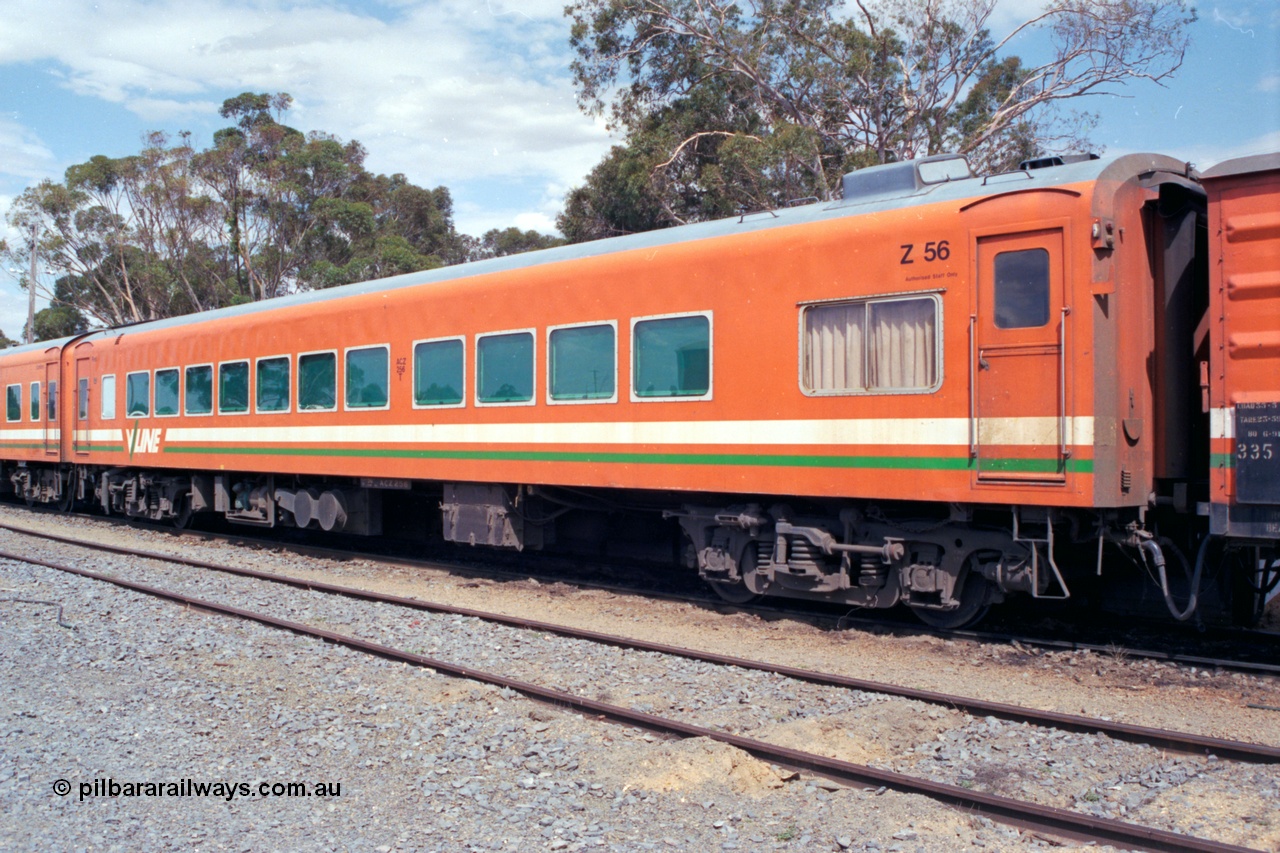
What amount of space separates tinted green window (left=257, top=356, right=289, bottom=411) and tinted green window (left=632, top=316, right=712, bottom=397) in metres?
6.44

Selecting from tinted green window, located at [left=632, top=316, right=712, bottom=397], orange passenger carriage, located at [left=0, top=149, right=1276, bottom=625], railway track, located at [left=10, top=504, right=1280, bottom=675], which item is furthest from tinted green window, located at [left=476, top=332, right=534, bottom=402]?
railway track, located at [left=10, top=504, right=1280, bottom=675]

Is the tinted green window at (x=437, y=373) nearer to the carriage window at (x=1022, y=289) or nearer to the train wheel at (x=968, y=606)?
the train wheel at (x=968, y=606)

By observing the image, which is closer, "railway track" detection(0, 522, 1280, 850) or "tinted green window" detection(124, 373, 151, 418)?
"railway track" detection(0, 522, 1280, 850)

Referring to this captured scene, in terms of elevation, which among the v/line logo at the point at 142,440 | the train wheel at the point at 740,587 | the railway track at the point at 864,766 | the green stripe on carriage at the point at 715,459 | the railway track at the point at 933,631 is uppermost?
the v/line logo at the point at 142,440

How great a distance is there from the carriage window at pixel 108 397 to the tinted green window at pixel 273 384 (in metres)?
5.28

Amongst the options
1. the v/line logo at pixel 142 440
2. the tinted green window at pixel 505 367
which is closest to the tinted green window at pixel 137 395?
the v/line logo at pixel 142 440

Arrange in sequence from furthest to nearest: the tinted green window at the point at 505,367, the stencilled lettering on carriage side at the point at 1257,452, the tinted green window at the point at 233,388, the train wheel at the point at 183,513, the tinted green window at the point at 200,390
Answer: the train wheel at the point at 183,513 → the tinted green window at the point at 200,390 → the tinted green window at the point at 233,388 → the tinted green window at the point at 505,367 → the stencilled lettering on carriage side at the point at 1257,452

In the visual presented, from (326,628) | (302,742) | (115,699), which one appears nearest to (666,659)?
(302,742)

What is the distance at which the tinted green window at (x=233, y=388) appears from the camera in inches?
571

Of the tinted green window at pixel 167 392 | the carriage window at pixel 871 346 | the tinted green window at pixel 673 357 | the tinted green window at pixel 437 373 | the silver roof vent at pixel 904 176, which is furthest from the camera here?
the tinted green window at pixel 167 392

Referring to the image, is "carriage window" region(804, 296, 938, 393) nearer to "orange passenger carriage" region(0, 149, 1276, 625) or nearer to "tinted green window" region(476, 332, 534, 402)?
"orange passenger carriage" region(0, 149, 1276, 625)

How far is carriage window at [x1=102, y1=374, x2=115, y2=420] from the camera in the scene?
17781mm

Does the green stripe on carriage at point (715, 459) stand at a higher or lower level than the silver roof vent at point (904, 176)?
lower

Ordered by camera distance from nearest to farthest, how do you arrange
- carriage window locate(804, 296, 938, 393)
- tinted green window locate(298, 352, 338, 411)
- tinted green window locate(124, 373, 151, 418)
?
carriage window locate(804, 296, 938, 393) < tinted green window locate(298, 352, 338, 411) < tinted green window locate(124, 373, 151, 418)
